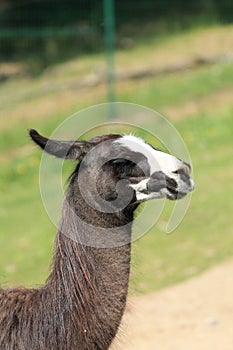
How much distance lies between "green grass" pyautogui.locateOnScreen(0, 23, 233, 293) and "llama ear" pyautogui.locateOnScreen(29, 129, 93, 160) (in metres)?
0.64

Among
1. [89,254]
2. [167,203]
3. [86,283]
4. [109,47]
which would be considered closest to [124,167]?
[89,254]

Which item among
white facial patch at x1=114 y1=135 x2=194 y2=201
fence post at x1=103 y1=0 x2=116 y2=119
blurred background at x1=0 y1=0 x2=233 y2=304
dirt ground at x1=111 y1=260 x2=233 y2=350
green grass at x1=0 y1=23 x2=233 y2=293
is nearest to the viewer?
white facial patch at x1=114 y1=135 x2=194 y2=201

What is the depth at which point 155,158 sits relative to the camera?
4.83 metres

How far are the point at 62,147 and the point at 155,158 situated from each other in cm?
46

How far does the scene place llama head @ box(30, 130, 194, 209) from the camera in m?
4.80

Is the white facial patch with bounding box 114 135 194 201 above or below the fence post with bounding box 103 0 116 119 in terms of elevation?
above

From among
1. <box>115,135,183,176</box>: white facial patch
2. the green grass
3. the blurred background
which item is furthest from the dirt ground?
<box>115,135,183,176</box>: white facial patch

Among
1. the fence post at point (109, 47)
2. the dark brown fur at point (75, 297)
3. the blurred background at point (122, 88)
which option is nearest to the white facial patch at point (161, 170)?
the dark brown fur at point (75, 297)

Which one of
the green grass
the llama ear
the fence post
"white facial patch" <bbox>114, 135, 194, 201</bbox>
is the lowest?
the green grass

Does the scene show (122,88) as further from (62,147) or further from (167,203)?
(62,147)

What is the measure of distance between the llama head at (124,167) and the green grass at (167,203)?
461 mm

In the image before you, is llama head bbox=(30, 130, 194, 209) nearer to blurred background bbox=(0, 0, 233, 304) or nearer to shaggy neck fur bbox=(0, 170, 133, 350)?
shaggy neck fur bbox=(0, 170, 133, 350)

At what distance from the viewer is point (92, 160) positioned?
495cm

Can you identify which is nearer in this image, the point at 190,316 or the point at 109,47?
the point at 190,316
